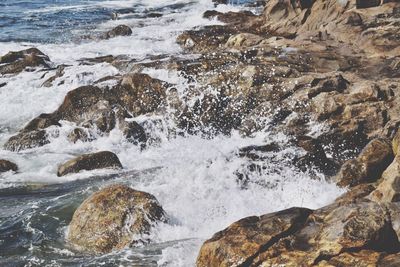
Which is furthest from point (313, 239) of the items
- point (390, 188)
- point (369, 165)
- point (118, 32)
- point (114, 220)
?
point (118, 32)

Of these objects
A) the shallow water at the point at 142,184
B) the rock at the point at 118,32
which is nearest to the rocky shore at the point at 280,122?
the shallow water at the point at 142,184

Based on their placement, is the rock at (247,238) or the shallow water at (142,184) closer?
the rock at (247,238)

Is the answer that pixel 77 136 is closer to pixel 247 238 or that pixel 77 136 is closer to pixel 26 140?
pixel 26 140

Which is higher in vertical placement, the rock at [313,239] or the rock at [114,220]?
the rock at [313,239]

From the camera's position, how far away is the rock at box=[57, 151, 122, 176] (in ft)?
40.2

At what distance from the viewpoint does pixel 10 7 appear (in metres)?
38.4

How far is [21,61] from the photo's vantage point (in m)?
20.4

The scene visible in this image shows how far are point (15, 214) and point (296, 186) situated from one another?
20.0ft

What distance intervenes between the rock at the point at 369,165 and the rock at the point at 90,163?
569cm

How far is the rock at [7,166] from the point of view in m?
12.5

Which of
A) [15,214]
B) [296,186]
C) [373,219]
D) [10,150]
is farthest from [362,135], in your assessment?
[10,150]

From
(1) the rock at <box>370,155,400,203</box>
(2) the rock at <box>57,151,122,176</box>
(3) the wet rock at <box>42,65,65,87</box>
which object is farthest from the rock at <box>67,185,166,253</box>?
(3) the wet rock at <box>42,65,65,87</box>

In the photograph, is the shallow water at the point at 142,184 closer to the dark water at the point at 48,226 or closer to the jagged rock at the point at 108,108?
the dark water at the point at 48,226

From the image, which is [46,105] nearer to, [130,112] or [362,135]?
[130,112]
